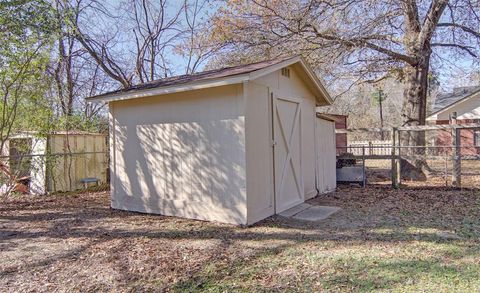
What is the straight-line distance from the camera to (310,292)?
10.1ft

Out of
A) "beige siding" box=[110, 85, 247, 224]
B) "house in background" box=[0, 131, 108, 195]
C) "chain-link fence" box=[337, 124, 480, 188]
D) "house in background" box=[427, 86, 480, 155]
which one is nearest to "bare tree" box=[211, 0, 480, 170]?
"chain-link fence" box=[337, 124, 480, 188]

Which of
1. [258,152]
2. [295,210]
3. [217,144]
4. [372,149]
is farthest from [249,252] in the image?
[372,149]

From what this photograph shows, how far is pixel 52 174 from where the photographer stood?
29.9 feet

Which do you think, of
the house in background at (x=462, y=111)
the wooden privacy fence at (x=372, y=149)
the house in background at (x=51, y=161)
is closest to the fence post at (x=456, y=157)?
the wooden privacy fence at (x=372, y=149)

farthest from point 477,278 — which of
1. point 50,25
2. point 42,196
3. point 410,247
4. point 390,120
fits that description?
point 390,120

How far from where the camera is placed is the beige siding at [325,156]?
787cm

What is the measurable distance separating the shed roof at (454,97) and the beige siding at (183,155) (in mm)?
18971

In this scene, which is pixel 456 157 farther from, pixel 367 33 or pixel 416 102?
pixel 367 33

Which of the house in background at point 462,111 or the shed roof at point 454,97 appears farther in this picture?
the shed roof at point 454,97

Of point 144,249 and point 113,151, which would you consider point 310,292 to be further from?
point 113,151

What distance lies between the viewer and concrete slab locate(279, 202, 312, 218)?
19.8 ft

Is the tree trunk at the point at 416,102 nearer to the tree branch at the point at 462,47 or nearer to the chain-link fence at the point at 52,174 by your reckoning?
the tree branch at the point at 462,47

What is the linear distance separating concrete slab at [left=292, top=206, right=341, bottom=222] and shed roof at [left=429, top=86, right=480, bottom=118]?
17233 millimetres

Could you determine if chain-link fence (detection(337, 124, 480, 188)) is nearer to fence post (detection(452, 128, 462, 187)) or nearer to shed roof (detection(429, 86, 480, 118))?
fence post (detection(452, 128, 462, 187))
